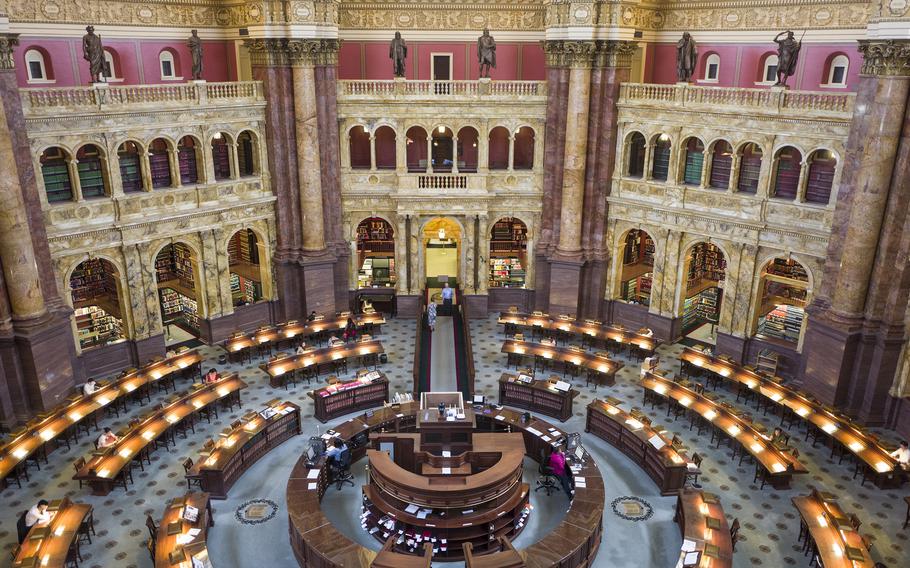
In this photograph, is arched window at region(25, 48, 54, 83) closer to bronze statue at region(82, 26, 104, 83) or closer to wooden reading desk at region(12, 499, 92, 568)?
bronze statue at region(82, 26, 104, 83)

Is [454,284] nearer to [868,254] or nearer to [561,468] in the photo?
[561,468]

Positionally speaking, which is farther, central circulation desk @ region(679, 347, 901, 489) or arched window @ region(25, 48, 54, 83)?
arched window @ region(25, 48, 54, 83)

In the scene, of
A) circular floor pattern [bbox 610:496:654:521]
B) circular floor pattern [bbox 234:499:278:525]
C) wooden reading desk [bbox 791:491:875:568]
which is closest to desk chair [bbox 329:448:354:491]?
circular floor pattern [bbox 234:499:278:525]

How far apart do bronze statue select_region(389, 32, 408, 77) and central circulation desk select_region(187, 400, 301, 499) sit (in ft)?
45.8

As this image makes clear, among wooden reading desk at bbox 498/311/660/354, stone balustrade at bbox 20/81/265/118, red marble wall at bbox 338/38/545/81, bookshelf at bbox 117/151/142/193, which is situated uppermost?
red marble wall at bbox 338/38/545/81

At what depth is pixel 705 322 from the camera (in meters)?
30.2

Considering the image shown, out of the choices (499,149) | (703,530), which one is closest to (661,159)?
(499,149)

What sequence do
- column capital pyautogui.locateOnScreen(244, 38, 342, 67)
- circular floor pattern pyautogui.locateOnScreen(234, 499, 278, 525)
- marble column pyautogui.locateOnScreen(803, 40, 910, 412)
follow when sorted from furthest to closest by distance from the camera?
column capital pyautogui.locateOnScreen(244, 38, 342, 67)
marble column pyautogui.locateOnScreen(803, 40, 910, 412)
circular floor pattern pyautogui.locateOnScreen(234, 499, 278, 525)

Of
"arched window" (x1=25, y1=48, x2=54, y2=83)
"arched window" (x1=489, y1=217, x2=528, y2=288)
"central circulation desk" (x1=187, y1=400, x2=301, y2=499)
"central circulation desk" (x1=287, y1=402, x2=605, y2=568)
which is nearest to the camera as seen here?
"central circulation desk" (x1=287, y1=402, x2=605, y2=568)

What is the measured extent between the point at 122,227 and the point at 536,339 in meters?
16.1

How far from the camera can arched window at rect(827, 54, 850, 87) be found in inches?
957

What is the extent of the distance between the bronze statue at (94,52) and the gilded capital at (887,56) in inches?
907

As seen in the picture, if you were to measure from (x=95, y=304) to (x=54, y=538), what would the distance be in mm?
14604

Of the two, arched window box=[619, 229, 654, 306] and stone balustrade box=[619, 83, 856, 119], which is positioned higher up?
stone balustrade box=[619, 83, 856, 119]
